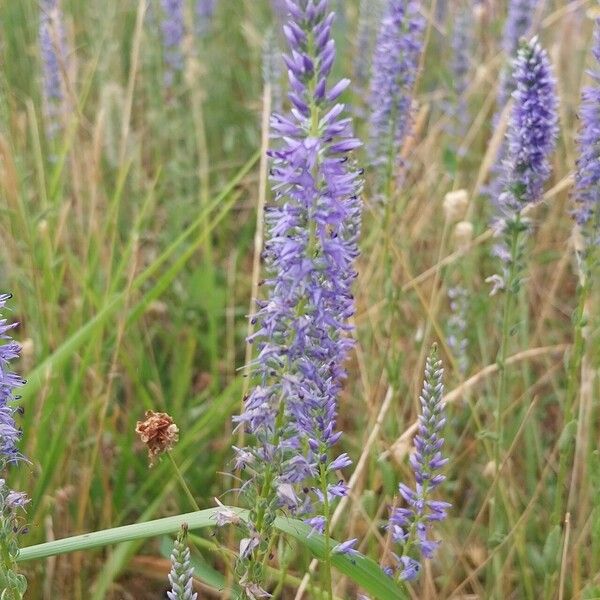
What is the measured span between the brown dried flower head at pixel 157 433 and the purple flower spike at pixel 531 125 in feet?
4.19

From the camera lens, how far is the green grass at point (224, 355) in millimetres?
2703

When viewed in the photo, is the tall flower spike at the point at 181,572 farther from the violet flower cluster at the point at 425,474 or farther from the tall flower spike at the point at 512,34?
the tall flower spike at the point at 512,34

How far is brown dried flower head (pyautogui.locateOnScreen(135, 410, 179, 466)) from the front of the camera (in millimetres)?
1740

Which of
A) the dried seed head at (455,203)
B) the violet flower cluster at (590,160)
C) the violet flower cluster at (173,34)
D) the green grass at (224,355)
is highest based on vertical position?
the violet flower cluster at (173,34)

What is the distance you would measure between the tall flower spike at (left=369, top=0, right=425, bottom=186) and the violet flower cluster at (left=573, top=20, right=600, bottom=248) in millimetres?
824

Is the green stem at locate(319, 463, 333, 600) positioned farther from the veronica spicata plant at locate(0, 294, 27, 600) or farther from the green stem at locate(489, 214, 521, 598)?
the green stem at locate(489, 214, 521, 598)

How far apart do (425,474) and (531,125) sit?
108cm

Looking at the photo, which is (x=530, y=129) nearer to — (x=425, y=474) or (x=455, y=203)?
(x=455, y=203)

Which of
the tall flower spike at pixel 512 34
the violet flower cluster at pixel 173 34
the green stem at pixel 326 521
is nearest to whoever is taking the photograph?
the green stem at pixel 326 521

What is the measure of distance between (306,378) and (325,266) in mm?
212

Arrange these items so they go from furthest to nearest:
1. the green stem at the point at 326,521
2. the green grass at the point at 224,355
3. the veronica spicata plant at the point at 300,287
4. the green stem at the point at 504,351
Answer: the green grass at the point at 224,355 → the green stem at the point at 504,351 → the green stem at the point at 326,521 → the veronica spicata plant at the point at 300,287

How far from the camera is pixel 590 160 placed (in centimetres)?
241

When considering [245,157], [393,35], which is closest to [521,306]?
[393,35]

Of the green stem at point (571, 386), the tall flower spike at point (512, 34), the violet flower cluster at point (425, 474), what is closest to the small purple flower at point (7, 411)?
the violet flower cluster at point (425, 474)
